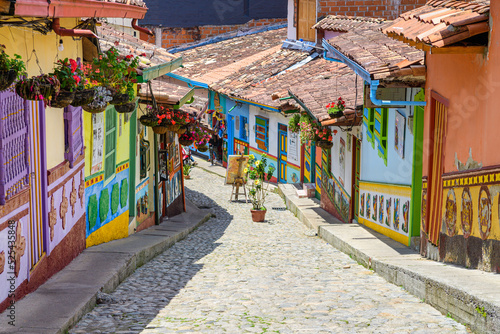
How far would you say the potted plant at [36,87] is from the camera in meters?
5.96

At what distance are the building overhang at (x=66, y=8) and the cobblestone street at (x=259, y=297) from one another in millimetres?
2703

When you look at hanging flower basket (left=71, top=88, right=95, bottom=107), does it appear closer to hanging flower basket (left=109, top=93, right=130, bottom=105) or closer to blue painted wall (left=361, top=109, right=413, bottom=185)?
hanging flower basket (left=109, top=93, right=130, bottom=105)

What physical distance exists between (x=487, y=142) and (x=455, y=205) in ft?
4.14

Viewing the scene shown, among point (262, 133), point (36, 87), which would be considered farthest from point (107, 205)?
point (262, 133)

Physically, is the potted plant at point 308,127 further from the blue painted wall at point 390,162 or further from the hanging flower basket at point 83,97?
the hanging flower basket at point 83,97

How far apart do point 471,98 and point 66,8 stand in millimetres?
4264

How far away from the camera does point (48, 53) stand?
786cm

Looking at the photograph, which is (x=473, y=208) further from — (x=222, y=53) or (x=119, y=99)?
(x=222, y=53)

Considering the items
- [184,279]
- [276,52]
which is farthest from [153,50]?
[276,52]

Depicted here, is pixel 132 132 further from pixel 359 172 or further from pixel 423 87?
pixel 423 87

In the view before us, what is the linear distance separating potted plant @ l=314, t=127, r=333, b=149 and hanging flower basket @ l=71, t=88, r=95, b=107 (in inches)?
368

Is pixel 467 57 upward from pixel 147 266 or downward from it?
upward

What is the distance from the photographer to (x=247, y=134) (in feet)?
90.4

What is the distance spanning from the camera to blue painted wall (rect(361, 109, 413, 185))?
10672 mm
